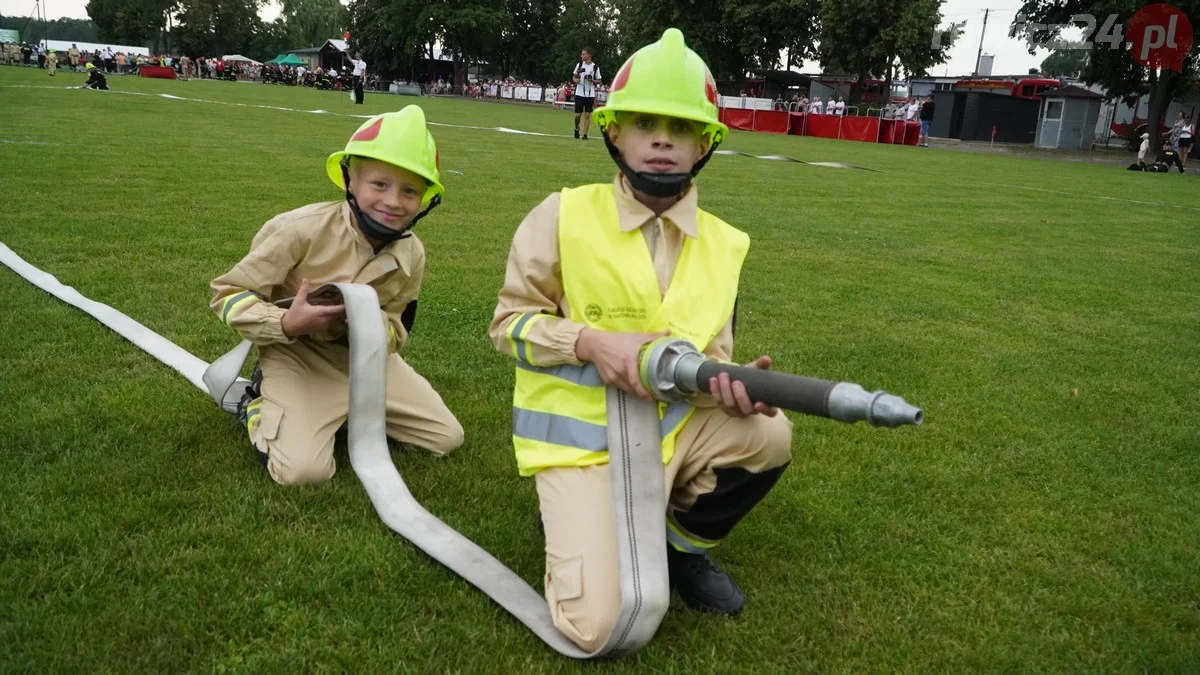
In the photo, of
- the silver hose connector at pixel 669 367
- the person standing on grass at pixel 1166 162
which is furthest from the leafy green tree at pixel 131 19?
the silver hose connector at pixel 669 367

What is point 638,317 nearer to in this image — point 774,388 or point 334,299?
point 774,388

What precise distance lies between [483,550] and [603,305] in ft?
2.92

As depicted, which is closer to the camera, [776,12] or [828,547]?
[828,547]

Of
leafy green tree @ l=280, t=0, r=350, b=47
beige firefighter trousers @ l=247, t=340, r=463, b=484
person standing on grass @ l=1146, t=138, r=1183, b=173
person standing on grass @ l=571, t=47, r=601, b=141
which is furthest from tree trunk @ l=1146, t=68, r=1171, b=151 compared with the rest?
leafy green tree @ l=280, t=0, r=350, b=47

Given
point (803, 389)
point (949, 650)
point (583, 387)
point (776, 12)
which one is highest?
point (776, 12)

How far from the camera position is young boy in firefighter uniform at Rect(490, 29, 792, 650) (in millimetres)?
2631

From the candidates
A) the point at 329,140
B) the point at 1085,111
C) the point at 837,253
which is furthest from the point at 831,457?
the point at 1085,111

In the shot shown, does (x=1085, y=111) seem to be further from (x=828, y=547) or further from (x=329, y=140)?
(x=828, y=547)

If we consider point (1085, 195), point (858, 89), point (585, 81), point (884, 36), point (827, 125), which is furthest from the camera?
point (858, 89)

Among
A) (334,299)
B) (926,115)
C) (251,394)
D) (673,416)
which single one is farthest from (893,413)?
(926,115)

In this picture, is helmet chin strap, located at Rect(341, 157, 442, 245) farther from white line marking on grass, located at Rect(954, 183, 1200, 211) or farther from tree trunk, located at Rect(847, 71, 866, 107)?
tree trunk, located at Rect(847, 71, 866, 107)

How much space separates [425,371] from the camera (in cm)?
486

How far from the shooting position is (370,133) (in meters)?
3.41

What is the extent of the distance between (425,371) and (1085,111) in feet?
151
